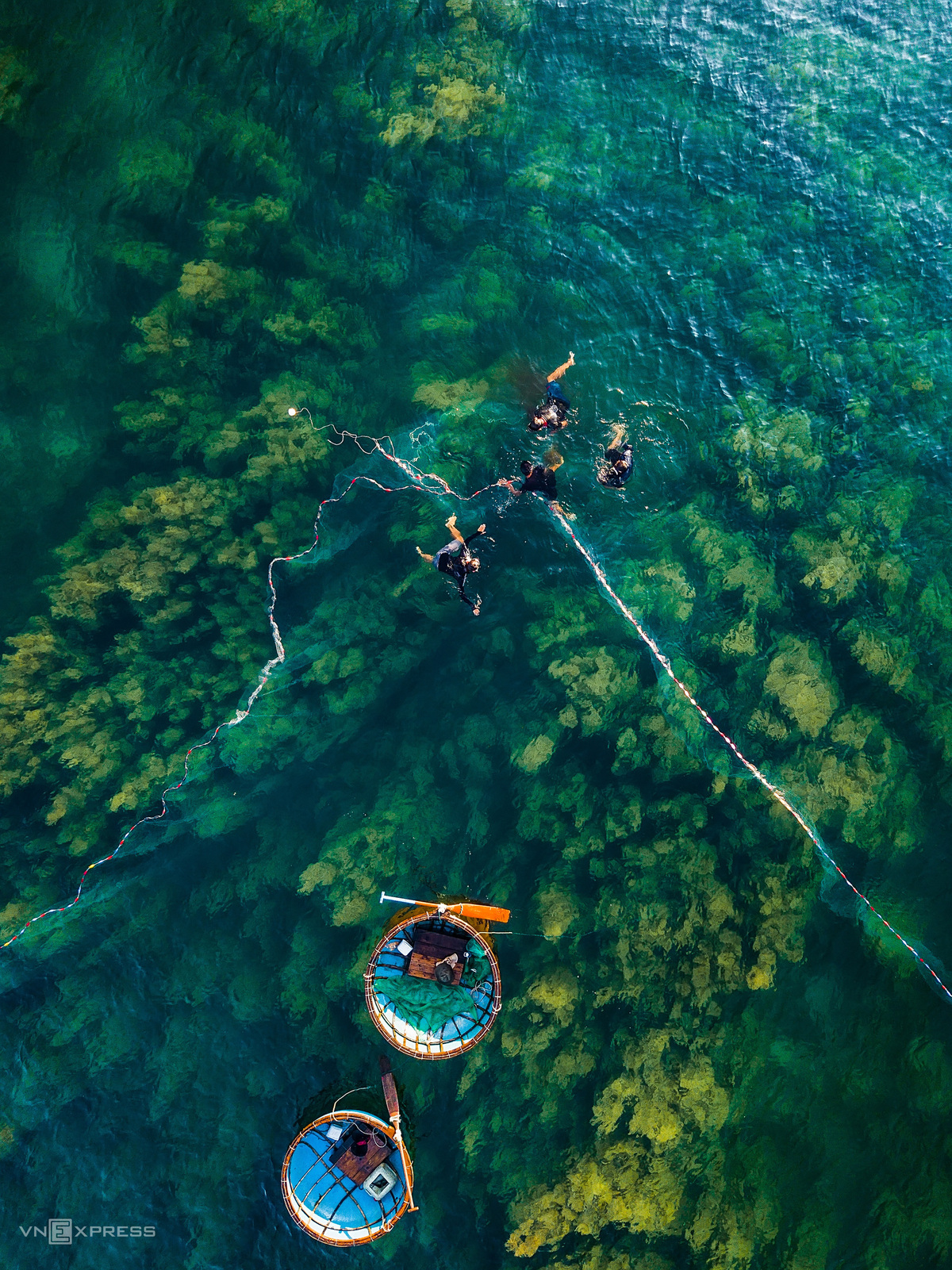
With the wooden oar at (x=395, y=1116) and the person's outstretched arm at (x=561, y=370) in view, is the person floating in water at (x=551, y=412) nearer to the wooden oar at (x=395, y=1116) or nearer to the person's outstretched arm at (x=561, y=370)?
the person's outstretched arm at (x=561, y=370)

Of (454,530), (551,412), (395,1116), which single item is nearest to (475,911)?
(395,1116)

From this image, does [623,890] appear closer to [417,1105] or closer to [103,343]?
[417,1105]

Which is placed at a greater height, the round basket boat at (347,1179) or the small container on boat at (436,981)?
the small container on boat at (436,981)

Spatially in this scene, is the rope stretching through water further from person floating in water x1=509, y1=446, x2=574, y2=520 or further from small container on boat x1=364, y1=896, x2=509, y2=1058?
small container on boat x1=364, y1=896, x2=509, y2=1058

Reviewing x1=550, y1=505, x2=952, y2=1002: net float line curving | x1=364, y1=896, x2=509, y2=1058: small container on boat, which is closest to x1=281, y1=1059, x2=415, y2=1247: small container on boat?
x1=364, y1=896, x2=509, y2=1058: small container on boat

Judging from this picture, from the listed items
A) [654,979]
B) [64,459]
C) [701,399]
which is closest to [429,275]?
[701,399]

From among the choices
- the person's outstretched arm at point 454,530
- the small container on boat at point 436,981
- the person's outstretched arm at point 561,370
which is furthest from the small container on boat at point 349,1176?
the person's outstretched arm at point 561,370

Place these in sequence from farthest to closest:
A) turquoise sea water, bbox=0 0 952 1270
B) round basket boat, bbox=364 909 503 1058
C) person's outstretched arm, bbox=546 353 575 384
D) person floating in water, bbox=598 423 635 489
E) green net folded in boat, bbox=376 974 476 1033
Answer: person's outstretched arm, bbox=546 353 575 384
person floating in water, bbox=598 423 635 489
turquoise sea water, bbox=0 0 952 1270
green net folded in boat, bbox=376 974 476 1033
round basket boat, bbox=364 909 503 1058

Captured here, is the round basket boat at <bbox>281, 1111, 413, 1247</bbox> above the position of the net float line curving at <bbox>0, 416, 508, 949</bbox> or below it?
below
